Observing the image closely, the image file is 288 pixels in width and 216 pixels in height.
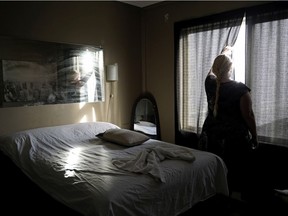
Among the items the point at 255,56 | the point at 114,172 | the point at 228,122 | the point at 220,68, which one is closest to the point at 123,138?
the point at 114,172

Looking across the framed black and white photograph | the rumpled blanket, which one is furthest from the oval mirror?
the rumpled blanket

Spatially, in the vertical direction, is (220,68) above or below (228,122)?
above

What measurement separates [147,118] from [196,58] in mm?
1206

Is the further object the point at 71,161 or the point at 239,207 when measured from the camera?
the point at 239,207

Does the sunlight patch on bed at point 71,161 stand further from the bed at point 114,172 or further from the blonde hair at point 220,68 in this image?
the blonde hair at point 220,68

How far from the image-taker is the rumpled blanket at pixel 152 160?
5.93 ft

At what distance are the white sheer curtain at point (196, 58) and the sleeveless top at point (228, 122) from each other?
617 millimetres

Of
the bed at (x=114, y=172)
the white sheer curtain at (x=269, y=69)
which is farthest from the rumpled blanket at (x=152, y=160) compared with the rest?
the white sheer curtain at (x=269, y=69)

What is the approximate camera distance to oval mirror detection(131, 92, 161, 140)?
12.6 ft

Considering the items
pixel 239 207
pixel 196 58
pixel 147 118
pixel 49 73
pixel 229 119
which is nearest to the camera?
pixel 229 119

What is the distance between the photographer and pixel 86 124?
312 cm

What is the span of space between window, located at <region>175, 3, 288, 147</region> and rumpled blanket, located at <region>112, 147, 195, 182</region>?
1.12 meters

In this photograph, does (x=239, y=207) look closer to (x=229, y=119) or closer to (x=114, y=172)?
(x=229, y=119)

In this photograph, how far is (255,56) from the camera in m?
2.72
